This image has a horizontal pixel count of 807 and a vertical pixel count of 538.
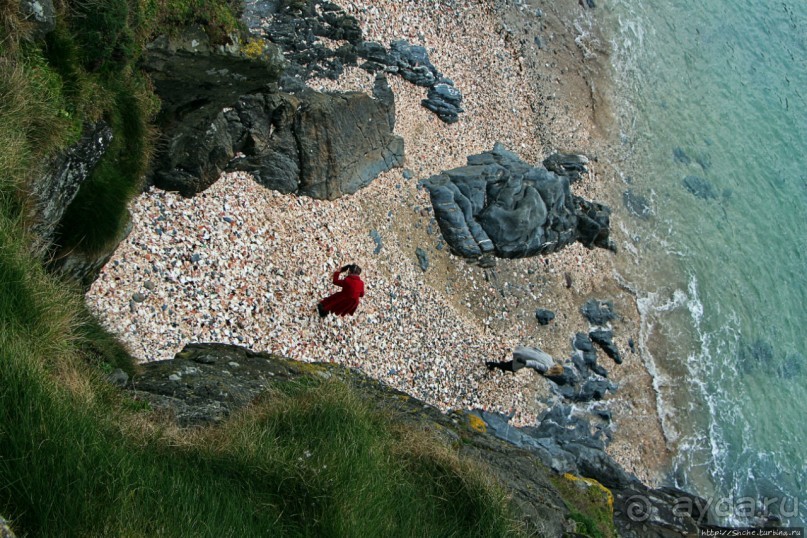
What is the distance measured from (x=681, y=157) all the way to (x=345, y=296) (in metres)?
20.9

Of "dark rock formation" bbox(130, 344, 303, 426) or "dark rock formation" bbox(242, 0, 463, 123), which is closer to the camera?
"dark rock formation" bbox(130, 344, 303, 426)

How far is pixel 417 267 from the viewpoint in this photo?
19.5 m

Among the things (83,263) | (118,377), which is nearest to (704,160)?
(83,263)

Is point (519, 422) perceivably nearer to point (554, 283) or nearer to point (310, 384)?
point (554, 283)

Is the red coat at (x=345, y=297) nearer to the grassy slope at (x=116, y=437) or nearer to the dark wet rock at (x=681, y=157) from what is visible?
the grassy slope at (x=116, y=437)

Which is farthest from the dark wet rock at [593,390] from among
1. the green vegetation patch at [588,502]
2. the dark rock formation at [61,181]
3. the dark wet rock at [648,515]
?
the dark rock formation at [61,181]

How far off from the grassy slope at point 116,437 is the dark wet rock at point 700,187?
23.8m

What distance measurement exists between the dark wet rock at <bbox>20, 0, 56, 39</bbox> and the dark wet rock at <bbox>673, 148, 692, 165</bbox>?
26.9m

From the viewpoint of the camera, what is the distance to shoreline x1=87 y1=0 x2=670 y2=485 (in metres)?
14.0

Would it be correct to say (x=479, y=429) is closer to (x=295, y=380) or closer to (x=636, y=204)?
(x=295, y=380)

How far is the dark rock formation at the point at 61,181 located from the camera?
30.3 feet

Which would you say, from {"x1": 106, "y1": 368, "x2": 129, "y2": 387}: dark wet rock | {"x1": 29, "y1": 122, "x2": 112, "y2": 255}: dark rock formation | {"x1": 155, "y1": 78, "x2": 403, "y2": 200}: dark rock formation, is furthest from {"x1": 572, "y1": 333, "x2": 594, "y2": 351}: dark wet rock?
{"x1": 29, "y1": 122, "x2": 112, "y2": 255}: dark rock formation

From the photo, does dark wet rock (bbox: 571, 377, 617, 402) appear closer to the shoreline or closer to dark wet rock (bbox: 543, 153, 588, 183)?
the shoreline

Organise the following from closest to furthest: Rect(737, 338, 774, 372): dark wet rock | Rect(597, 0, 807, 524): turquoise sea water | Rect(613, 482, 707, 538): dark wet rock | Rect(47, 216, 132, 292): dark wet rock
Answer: Rect(47, 216, 132, 292): dark wet rock
Rect(613, 482, 707, 538): dark wet rock
Rect(597, 0, 807, 524): turquoise sea water
Rect(737, 338, 774, 372): dark wet rock
